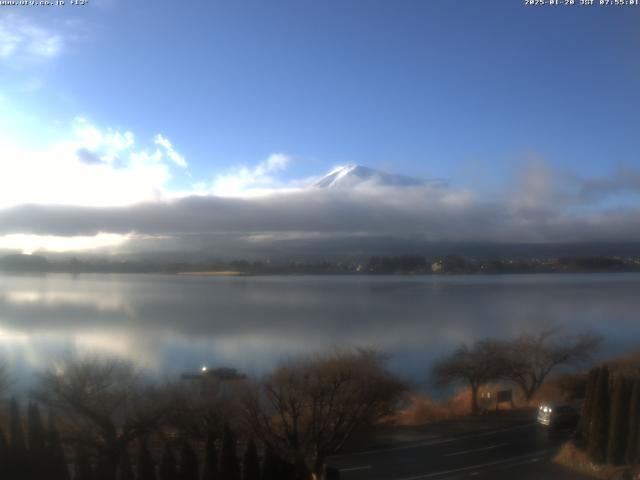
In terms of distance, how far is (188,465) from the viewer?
8.32 meters

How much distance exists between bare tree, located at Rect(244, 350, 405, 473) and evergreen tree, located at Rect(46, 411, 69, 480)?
301 cm

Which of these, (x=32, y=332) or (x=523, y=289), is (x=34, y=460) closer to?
(x=32, y=332)

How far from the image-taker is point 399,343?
17.0 metres

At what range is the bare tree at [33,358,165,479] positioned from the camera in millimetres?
9172

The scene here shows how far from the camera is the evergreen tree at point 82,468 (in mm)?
8086

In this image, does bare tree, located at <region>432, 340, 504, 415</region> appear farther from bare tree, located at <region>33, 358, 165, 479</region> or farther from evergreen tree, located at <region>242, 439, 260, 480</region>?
bare tree, located at <region>33, 358, 165, 479</region>

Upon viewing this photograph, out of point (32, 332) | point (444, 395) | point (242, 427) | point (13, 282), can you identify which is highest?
point (13, 282)

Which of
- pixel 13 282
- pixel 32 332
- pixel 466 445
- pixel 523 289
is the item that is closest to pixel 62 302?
pixel 13 282

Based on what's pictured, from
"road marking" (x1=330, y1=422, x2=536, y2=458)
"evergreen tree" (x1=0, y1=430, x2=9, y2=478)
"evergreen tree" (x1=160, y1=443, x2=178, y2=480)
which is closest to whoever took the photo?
"evergreen tree" (x1=0, y1=430, x2=9, y2=478)

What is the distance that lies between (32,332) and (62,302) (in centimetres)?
388

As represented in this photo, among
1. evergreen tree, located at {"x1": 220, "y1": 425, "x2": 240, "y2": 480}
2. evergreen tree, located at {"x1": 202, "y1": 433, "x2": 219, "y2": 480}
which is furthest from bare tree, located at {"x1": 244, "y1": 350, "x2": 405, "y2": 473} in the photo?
evergreen tree, located at {"x1": 202, "y1": 433, "x2": 219, "y2": 480}

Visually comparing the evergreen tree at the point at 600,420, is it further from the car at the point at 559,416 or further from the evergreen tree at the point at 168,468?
the evergreen tree at the point at 168,468

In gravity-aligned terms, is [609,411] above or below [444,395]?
above

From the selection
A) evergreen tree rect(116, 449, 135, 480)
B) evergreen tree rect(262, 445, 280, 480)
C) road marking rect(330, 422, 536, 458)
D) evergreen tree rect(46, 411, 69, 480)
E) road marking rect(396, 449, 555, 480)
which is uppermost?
evergreen tree rect(46, 411, 69, 480)
